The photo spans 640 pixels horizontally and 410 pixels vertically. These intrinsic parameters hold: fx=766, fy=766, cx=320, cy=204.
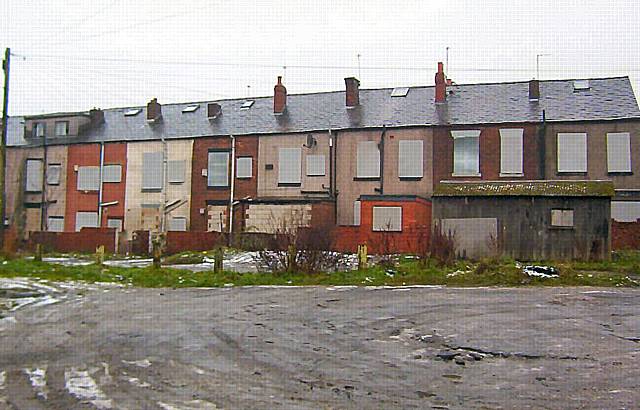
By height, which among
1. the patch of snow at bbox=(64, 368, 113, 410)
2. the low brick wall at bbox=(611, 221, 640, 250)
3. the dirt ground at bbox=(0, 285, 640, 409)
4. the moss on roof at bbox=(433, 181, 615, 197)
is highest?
the moss on roof at bbox=(433, 181, 615, 197)

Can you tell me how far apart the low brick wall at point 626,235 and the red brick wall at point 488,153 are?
4586 millimetres

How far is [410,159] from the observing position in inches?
1522

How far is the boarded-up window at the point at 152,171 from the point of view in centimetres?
4362

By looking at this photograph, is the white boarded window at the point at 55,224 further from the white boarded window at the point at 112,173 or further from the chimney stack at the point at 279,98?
the chimney stack at the point at 279,98

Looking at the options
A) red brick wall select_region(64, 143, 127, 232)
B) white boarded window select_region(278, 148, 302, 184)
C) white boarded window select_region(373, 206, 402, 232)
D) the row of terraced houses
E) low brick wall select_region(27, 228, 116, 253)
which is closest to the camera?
white boarded window select_region(373, 206, 402, 232)

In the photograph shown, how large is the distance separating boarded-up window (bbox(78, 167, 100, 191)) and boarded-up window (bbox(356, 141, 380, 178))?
636 inches

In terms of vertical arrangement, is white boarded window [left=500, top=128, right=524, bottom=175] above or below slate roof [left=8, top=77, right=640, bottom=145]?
below

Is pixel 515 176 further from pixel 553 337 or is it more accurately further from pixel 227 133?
pixel 553 337

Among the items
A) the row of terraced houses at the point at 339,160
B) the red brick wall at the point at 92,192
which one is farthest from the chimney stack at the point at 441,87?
the red brick wall at the point at 92,192

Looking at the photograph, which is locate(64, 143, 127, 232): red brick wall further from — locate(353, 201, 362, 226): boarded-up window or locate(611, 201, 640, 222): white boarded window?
locate(611, 201, 640, 222): white boarded window

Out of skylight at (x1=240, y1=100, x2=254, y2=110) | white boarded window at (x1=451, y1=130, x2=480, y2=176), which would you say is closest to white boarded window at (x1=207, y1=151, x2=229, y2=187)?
skylight at (x1=240, y1=100, x2=254, y2=110)

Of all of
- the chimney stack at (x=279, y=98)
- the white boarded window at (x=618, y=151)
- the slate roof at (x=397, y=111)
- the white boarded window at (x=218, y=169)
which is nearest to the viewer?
the white boarded window at (x=618, y=151)

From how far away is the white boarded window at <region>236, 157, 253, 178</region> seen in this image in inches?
1634

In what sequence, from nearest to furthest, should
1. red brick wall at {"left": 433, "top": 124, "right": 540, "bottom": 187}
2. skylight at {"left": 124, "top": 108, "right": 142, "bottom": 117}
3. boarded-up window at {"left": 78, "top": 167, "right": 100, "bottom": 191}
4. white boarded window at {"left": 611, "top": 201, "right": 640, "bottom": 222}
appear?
white boarded window at {"left": 611, "top": 201, "right": 640, "bottom": 222}
red brick wall at {"left": 433, "top": 124, "right": 540, "bottom": 187}
boarded-up window at {"left": 78, "top": 167, "right": 100, "bottom": 191}
skylight at {"left": 124, "top": 108, "right": 142, "bottom": 117}
